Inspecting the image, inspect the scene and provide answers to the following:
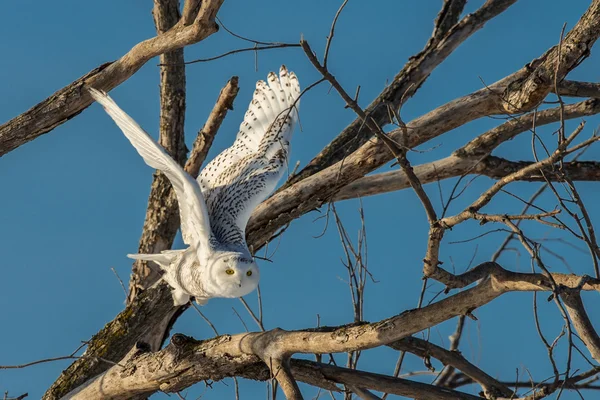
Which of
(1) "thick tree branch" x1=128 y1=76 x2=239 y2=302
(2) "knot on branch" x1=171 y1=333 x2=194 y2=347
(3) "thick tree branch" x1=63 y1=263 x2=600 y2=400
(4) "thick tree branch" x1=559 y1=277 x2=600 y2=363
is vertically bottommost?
(4) "thick tree branch" x1=559 y1=277 x2=600 y2=363

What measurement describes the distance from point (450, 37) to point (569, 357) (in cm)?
296

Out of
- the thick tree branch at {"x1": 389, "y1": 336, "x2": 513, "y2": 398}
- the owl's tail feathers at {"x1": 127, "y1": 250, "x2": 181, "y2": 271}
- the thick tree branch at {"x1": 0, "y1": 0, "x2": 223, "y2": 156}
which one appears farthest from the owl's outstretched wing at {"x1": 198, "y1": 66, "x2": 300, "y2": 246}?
the thick tree branch at {"x1": 389, "y1": 336, "x2": 513, "y2": 398}

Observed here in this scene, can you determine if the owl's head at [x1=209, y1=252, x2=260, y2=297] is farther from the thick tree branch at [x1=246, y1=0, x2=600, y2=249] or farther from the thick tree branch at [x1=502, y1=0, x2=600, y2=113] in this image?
the thick tree branch at [x1=502, y1=0, x2=600, y2=113]

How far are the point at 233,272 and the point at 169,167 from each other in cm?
64

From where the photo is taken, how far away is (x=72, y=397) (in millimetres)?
4363

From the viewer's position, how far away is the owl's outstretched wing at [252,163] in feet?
14.8

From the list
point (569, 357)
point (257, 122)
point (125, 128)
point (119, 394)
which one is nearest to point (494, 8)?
point (257, 122)

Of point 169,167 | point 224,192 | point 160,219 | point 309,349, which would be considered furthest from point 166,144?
point 309,349

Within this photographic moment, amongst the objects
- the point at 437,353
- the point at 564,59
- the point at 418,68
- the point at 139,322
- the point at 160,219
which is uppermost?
the point at 418,68

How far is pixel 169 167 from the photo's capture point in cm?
393

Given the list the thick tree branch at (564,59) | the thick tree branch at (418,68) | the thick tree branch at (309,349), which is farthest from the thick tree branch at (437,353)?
A: the thick tree branch at (418,68)

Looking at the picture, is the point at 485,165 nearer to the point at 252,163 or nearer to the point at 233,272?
the point at 252,163

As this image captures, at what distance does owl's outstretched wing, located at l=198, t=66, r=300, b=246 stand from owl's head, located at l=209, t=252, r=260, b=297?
0.24 meters

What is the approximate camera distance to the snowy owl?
399cm
